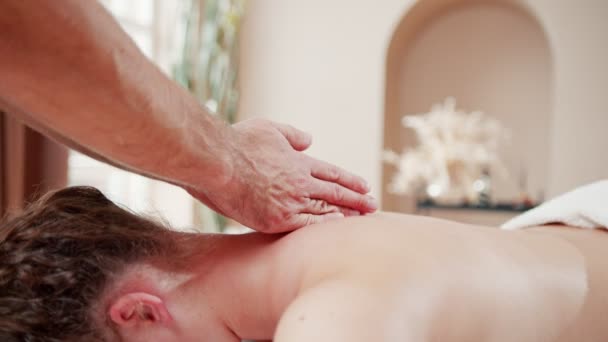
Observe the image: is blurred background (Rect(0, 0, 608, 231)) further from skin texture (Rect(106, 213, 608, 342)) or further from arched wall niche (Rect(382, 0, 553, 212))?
skin texture (Rect(106, 213, 608, 342))

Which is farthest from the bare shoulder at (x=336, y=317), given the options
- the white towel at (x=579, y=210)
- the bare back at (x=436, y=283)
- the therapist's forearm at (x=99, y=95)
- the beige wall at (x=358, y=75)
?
the beige wall at (x=358, y=75)

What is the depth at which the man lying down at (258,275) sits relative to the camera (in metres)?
0.97

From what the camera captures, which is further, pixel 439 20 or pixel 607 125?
pixel 439 20

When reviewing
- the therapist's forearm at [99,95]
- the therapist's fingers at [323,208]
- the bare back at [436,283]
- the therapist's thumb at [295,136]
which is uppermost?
the therapist's forearm at [99,95]

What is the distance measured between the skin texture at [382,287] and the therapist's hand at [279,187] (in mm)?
60

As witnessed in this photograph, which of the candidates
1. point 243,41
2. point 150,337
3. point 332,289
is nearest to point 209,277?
point 150,337

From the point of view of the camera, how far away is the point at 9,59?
2.67ft

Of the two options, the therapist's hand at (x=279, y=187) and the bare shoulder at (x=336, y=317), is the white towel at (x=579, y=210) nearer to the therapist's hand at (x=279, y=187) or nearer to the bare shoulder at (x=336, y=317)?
the therapist's hand at (x=279, y=187)

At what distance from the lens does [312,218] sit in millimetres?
1240

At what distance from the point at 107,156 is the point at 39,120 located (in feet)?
0.39

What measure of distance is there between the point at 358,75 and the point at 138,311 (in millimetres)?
4152

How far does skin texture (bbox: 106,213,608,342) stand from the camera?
833mm

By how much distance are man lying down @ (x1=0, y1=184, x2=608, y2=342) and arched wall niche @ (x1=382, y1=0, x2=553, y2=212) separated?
4192 millimetres

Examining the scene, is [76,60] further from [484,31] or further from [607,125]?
[484,31]
